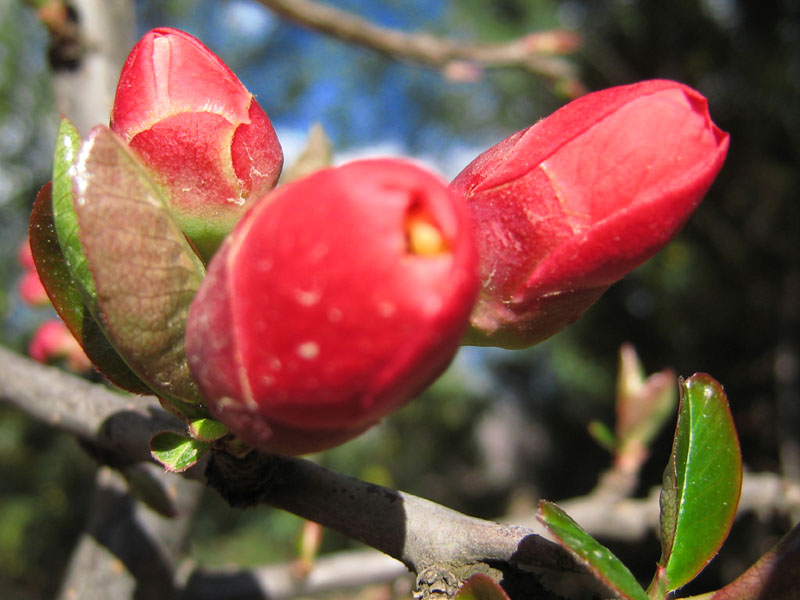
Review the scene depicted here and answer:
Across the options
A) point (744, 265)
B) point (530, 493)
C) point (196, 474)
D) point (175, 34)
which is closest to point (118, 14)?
point (175, 34)

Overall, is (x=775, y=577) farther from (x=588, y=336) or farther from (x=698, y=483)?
(x=588, y=336)

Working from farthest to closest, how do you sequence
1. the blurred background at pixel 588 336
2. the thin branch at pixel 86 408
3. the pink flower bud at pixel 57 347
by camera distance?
the blurred background at pixel 588 336
the pink flower bud at pixel 57 347
the thin branch at pixel 86 408

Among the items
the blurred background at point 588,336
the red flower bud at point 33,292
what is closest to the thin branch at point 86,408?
the red flower bud at point 33,292

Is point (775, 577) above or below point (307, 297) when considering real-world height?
below

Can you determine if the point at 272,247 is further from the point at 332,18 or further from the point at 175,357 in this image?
the point at 332,18

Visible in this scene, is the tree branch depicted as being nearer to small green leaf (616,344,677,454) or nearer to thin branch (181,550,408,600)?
thin branch (181,550,408,600)

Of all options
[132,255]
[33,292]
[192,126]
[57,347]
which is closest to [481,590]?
[132,255]

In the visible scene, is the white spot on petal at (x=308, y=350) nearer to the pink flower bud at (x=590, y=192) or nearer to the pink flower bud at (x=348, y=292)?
the pink flower bud at (x=348, y=292)
